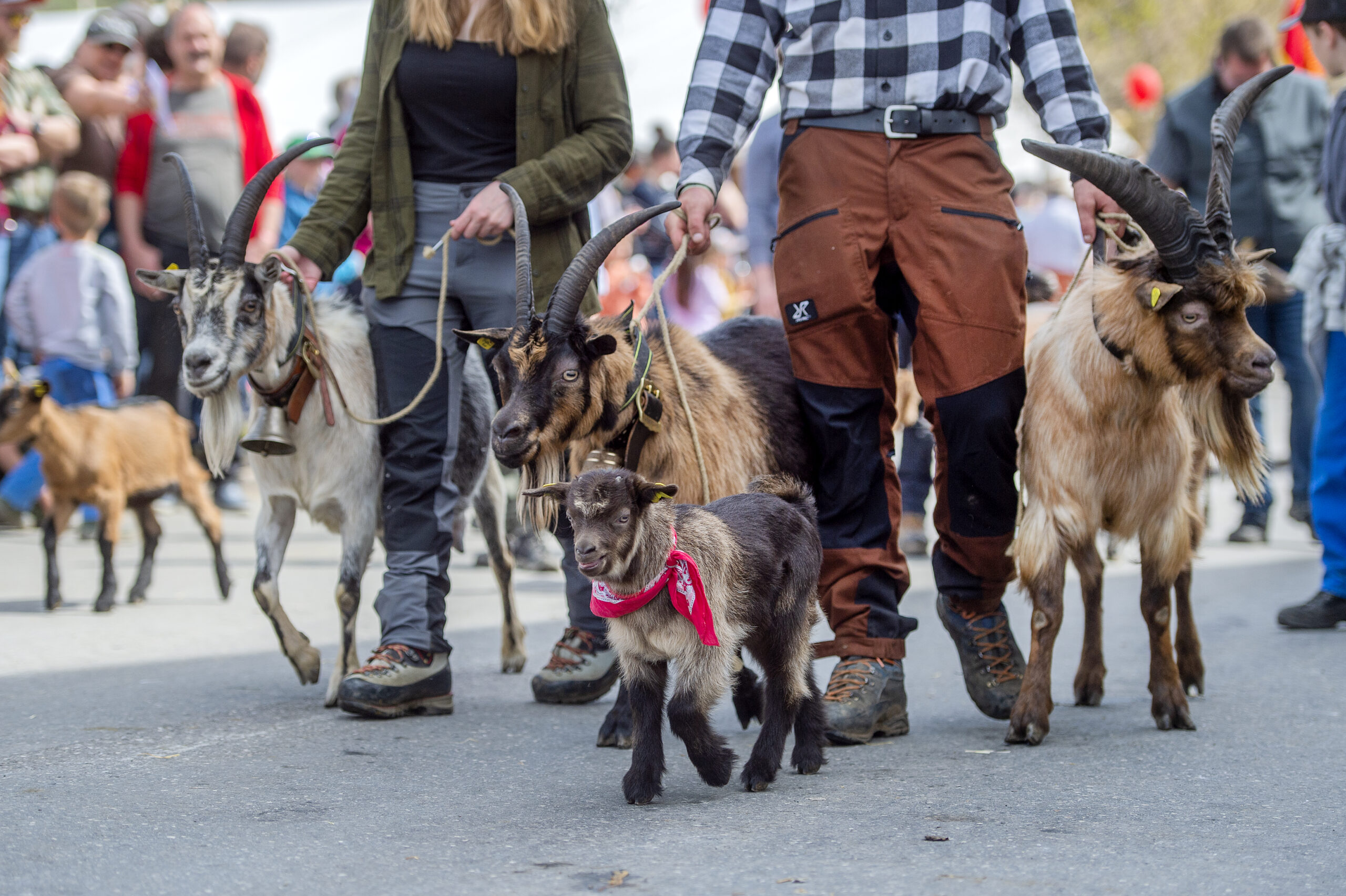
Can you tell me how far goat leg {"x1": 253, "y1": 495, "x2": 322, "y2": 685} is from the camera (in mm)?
5391

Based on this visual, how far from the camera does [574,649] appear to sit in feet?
17.9

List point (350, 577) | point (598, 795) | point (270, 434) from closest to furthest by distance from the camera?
1. point (598, 795)
2. point (270, 434)
3. point (350, 577)

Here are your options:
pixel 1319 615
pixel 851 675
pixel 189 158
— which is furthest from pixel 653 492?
pixel 189 158

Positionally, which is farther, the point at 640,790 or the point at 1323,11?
the point at 1323,11

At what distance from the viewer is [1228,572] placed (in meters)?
8.51

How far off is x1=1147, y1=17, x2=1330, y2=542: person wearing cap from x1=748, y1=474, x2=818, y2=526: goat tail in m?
5.59

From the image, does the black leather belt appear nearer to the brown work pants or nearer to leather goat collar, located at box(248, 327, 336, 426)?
the brown work pants

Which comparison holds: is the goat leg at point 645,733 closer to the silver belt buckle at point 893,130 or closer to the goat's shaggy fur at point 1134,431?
the goat's shaggy fur at point 1134,431

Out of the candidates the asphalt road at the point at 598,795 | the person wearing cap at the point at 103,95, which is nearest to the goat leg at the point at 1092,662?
the asphalt road at the point at 598,795

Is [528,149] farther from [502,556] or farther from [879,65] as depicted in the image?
[502,556]

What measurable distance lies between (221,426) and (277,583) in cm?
62

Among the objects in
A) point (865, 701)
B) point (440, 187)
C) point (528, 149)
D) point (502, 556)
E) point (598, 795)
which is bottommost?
point (598, 795)

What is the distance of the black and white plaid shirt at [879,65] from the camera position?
481 cm

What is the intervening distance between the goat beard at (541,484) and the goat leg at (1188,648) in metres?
2.28
